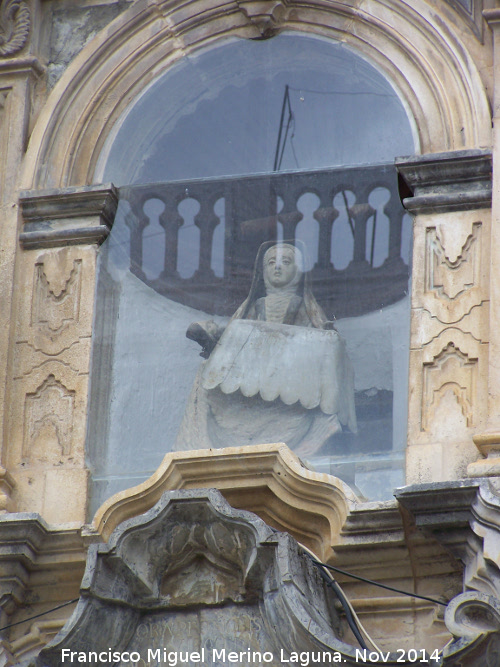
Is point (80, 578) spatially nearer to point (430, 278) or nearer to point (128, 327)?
point (128, 327)

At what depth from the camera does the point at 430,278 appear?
8.14 m

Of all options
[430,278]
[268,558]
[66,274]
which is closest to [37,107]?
[66,274]

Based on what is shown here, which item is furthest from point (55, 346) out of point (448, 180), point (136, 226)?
point (448, 180)

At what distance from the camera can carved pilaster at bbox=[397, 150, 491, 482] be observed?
25.5ft

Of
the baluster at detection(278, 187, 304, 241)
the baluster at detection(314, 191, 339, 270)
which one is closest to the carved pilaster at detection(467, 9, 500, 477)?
the baluster at detection(314, 191, 339, 270)

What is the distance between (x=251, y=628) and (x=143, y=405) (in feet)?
4.96

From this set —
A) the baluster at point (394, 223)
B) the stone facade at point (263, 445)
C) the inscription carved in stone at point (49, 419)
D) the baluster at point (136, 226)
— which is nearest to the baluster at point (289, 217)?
the baluster at point (394, 223)

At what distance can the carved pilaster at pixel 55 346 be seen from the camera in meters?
8.13

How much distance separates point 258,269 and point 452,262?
3.43 ft

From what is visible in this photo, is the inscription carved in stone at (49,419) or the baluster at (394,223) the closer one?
the inscription carved in stone at (49,419)

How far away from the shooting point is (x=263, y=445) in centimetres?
774

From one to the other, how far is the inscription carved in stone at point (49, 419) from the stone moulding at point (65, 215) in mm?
726

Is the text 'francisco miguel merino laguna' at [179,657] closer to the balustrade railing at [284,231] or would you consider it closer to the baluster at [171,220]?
the balustrade railing at [284,231]

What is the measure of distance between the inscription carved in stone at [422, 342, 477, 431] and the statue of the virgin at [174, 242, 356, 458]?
0.44m
